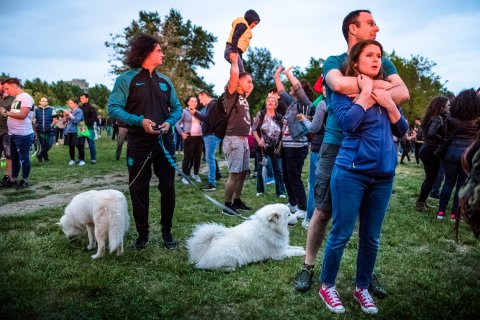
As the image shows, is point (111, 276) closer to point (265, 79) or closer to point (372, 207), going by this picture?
point (372, 207)

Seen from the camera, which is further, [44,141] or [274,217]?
[44,141]

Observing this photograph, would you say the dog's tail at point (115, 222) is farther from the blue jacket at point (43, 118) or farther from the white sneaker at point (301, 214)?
the blue jacket at point (43, 118)

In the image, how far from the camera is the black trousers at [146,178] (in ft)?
12.7

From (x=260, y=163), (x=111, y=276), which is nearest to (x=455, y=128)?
(x=260, y=163)

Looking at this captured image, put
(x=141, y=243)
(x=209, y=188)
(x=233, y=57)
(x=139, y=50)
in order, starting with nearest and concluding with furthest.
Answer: (x=139, y=50)
(x=141, y=243)
(x=233, y=57)
(x=209, y=188)

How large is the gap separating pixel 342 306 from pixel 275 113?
475 centimetres

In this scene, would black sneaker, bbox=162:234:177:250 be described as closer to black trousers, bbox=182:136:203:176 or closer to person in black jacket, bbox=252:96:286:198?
person in black jacket, bbox=252:96:286:198

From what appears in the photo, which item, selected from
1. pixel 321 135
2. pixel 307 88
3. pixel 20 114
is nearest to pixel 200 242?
pixel 321 135

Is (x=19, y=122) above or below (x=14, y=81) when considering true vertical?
below

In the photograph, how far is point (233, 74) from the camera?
4715 millimetres

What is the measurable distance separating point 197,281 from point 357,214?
1652mm

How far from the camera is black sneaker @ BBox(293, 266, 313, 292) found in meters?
2.99

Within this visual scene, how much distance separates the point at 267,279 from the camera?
3.27 metres

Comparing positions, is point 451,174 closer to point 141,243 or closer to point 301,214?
point 301,214
